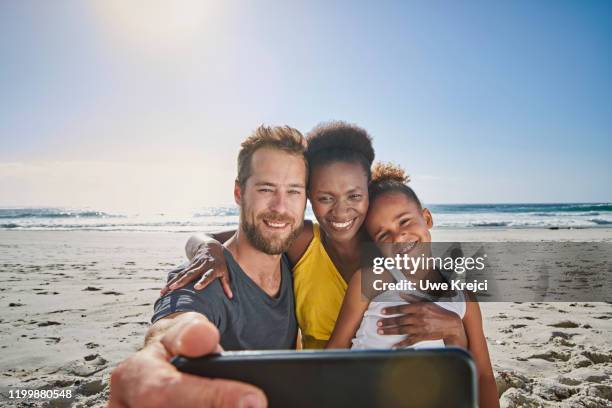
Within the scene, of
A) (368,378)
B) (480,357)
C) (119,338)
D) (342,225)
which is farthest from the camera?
(119,338)

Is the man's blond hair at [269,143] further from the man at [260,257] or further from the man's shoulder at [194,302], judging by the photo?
the man's shoulder at [194,302]

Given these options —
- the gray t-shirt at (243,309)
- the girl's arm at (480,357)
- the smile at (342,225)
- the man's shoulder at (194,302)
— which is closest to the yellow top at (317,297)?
the gray t-shirt at (243,309)

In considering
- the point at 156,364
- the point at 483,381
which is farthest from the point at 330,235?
the point at 156,364

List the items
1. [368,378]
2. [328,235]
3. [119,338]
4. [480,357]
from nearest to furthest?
[368,378]
[480,357]
[328,235]
[119,338]

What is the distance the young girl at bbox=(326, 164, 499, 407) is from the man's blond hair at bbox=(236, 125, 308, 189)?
2.39 feet

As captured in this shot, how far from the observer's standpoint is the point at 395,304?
8.37ft

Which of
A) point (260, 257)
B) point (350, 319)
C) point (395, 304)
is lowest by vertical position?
point (350, 319)

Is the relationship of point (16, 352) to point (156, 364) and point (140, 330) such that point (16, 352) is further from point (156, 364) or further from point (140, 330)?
point (156, 364)

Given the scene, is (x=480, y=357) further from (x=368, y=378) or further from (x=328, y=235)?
(x=368, y=378)

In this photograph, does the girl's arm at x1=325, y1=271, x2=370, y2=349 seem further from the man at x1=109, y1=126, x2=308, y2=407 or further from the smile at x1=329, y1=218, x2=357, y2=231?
the smile at x1=329, y1=218, x2=357, y2=231

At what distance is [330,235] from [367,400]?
2361 mm

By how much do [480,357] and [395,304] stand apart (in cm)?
57

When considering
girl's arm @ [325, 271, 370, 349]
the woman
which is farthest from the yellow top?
girl's arm @ [325, 271, 370, 349]

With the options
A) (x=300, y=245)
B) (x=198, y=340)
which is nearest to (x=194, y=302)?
(x=300, y=245)
